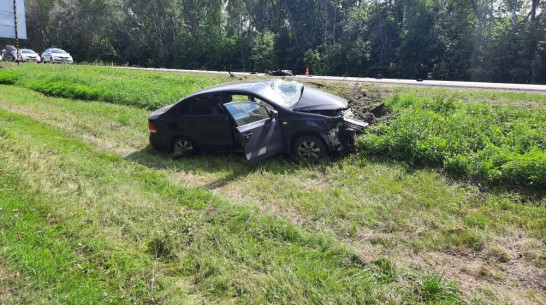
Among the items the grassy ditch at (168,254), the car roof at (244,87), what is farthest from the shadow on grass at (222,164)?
the car roof at (244,87)

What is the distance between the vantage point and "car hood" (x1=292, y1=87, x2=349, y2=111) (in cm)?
753

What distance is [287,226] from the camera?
191 inches

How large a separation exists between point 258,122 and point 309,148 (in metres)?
1.15

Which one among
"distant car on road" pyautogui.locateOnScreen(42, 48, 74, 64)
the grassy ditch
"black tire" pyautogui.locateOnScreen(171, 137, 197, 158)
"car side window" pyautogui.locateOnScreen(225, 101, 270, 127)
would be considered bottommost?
the grassy ditch

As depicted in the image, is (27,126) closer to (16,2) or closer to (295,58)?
(16,2)

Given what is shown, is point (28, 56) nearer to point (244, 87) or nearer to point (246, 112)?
point (244, 87)

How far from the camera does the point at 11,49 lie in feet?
125

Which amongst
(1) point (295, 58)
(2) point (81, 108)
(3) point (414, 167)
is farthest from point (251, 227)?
(1) point (295, 58)

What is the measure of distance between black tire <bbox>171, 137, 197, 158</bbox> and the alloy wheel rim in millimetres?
2247

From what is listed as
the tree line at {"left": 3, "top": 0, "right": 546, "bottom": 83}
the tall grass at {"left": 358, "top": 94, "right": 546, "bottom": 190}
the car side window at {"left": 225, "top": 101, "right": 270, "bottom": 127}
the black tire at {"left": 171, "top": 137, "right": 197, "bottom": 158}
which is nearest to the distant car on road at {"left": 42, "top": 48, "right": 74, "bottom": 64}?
the tree line at {"left": 3, "top": 0, "right": 546, "bottom": 83}

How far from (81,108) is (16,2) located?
20.0 meters

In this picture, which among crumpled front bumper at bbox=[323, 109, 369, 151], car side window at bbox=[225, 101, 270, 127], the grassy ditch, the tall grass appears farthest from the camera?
crumpled front bumper at bbox=[323, 109, 369, 151]

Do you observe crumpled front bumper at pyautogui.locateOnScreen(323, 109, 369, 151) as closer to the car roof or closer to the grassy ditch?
the car roof

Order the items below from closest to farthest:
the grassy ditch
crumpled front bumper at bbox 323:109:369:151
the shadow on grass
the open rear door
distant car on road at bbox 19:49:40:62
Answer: the grassy ditch < the open rear door < the shadow on grass < crumpled front bumper at bbox 323:109:369:151 < distant car on road at bbox 19:49:40:62
